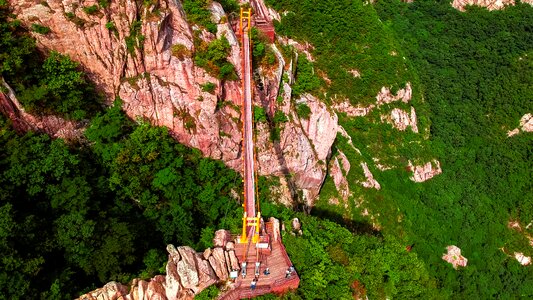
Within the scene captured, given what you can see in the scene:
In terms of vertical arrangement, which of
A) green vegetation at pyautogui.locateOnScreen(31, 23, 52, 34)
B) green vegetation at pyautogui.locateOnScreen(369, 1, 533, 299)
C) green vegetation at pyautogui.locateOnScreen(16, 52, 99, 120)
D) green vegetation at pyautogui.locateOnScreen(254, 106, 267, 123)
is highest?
green vegetation at pyautogui.locateOnScreen(31, 23, 52, 34)

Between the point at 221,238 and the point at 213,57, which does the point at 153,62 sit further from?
the point at 221,238

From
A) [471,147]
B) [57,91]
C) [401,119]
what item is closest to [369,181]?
[401,119]

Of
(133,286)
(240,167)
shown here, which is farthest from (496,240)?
(133,286)

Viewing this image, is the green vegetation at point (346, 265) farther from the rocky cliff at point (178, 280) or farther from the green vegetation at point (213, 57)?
the green vegetation at point (213, 57)

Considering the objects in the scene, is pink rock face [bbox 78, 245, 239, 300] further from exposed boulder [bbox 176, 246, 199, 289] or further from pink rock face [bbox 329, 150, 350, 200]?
pink rock face [bbox 329, 150, 350, 200]

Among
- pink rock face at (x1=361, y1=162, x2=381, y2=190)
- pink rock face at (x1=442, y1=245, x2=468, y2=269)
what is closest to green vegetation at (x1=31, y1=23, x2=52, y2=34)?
pink rock face at (x1=361, y1=162, x2=381, y2=190)

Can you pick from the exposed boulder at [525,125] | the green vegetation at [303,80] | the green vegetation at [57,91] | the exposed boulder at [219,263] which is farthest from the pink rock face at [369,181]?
the exposed boulder at [525,125]
